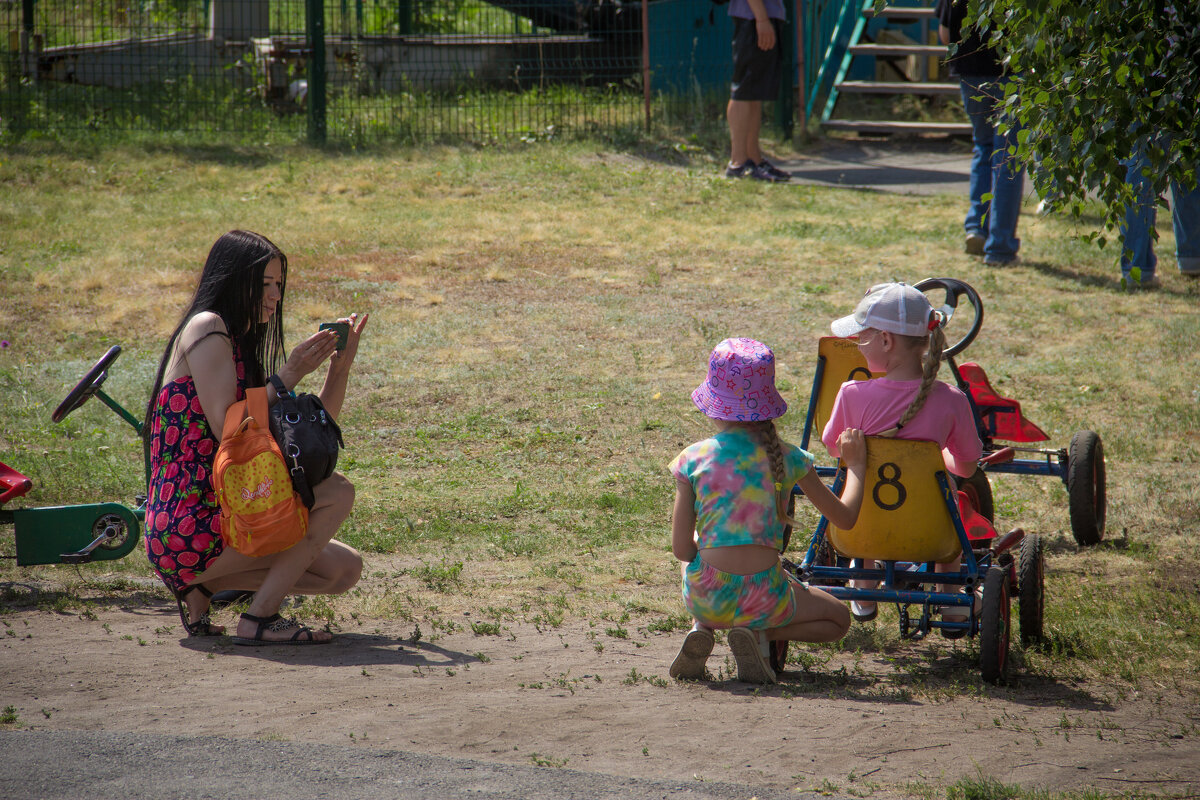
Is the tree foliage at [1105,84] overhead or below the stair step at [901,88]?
below

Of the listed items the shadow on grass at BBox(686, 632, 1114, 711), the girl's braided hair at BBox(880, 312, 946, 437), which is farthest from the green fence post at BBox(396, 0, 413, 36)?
the shadow on grass at BBox(686, 632, 1114, 711)

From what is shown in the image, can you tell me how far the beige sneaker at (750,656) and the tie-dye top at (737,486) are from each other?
0.30 meters

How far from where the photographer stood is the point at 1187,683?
392 cm

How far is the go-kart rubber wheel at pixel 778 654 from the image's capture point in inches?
156

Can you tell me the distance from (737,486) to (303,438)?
152 cm

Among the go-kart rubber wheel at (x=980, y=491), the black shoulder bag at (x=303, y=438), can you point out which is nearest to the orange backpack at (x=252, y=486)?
the black shoulder bag at (x=303, y=438)

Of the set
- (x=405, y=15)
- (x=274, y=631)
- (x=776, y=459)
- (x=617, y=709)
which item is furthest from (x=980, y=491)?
(x=405, y=15)

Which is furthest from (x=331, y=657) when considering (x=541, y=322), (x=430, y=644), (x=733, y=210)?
(x=733, y=210)

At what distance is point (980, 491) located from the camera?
189 inches

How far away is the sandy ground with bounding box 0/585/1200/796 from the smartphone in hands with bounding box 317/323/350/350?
43.4 inches

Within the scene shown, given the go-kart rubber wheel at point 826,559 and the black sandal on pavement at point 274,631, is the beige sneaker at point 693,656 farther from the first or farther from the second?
the black sandal on pavement at point 274,631

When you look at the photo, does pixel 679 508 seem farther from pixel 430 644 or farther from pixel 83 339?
pixel 83 339

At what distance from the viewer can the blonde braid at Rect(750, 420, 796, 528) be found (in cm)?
376

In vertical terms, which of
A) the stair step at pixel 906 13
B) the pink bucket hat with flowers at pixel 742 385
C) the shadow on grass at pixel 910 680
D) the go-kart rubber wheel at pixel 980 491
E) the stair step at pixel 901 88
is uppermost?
the stair step at pixel 906 13
